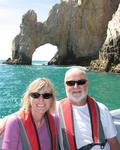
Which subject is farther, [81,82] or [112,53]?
[112,53]

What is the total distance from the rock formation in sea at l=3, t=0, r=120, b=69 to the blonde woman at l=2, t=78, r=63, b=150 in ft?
253

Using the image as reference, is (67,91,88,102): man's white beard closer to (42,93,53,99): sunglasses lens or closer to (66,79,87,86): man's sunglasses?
(66,79,87,86): man's sunglasses

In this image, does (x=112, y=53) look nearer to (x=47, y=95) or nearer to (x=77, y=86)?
(x=77, y=86)

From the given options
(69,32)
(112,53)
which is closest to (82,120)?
(112,53)

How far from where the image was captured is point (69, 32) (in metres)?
85.9

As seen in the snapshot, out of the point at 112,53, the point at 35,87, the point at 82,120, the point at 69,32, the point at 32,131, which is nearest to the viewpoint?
the point at 32,131

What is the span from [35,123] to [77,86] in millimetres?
744

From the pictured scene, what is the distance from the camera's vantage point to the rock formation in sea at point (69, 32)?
8150cm

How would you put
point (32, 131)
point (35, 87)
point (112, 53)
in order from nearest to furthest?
point (32, 131), point (35, 87), point (112, 53)

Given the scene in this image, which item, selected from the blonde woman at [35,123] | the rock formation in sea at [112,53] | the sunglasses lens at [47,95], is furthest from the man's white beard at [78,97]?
the rock formation in sea at [112,53]

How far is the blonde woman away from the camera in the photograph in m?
4.30

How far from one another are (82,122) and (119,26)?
56.3 metres

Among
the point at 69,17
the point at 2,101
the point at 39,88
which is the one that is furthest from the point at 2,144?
the point at 69,17

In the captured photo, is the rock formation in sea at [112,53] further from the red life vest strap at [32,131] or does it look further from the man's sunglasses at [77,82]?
the red life vest strap at [32,131]
